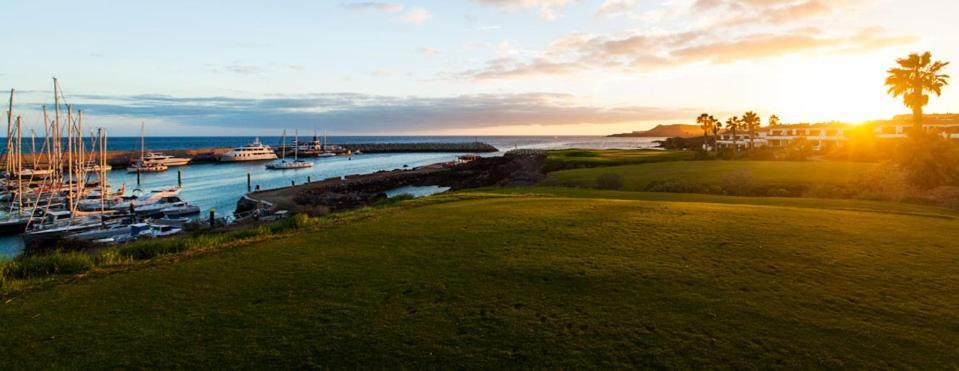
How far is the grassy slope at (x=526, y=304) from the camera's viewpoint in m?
7.10

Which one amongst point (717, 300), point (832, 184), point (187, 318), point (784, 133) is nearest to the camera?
point (187, 318)

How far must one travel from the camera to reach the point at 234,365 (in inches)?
268

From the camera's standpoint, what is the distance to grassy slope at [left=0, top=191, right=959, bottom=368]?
710 cm

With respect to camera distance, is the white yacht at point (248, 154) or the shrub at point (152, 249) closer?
the shrub at point (152, 249)

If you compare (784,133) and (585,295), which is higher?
(784,133)

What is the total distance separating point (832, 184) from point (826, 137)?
7131cm

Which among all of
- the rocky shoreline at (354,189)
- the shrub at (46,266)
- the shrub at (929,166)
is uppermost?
the shrub at (929,166)

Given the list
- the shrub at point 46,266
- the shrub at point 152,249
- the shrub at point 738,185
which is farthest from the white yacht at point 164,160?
the shrub at point 738,185

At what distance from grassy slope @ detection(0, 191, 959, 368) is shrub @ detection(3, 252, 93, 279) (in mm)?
1590

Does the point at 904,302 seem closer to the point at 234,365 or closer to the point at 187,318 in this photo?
the point at 234,365

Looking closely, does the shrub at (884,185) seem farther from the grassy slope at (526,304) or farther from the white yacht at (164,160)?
the white yacht at (164,160)

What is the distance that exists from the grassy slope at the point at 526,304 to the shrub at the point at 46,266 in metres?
1.59

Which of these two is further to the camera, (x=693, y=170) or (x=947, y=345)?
(x=693, y=170)

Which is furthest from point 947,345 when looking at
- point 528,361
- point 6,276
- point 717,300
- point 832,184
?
point 832,184
